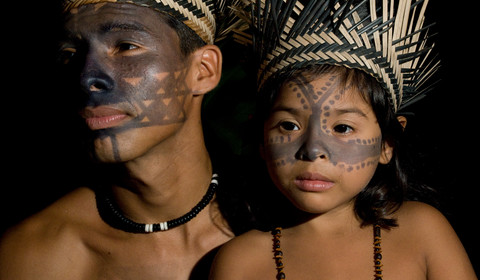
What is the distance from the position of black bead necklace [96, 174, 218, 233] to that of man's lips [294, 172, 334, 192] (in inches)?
26.8

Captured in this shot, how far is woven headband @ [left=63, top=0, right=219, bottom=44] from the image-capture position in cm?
232

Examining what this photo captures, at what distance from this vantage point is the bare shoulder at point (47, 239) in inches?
98.9

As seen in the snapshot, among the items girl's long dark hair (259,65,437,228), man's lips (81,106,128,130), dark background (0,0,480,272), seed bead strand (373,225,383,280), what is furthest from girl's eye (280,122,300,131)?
dark background (0,0,480,272)

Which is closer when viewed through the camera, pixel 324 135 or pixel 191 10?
pixel 324 135

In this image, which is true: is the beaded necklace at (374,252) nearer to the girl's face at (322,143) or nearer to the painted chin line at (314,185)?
the girl's face at (322,143)

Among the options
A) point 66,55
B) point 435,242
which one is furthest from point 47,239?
point 435,242

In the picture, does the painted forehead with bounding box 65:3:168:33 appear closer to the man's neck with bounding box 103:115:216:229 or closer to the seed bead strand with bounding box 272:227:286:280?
the man's neck with bounding box 103:115:216:229

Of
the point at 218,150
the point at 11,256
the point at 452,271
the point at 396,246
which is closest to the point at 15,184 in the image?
the point at 11,256

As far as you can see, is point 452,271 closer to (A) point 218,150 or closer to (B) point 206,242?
(B) point 206,242

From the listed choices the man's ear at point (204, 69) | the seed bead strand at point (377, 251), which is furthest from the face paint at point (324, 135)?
the man's ear at point (204, 69)

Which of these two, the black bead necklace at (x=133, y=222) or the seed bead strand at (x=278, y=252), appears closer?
the seed bead strand at (x=278, y=252)

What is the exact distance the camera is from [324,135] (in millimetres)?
2068

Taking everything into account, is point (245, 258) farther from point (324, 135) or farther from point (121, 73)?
point (121, 73)

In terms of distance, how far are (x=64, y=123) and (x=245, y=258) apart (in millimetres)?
1594
